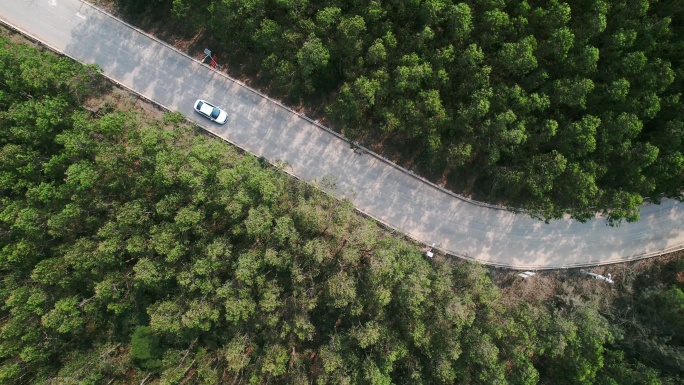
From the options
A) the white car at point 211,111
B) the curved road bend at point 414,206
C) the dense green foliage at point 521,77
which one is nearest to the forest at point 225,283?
the white car at point 211,111

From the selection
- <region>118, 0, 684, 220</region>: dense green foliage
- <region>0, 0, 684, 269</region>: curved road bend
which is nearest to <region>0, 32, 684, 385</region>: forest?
<region>0, 0, 684, 269</region>: curved road bend

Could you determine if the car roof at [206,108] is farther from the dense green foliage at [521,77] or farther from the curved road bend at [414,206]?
the dense green foliage at [521,77]

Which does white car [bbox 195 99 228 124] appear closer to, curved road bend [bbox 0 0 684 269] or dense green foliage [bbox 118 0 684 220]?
curved road bend [bbox 0 0 684 269]

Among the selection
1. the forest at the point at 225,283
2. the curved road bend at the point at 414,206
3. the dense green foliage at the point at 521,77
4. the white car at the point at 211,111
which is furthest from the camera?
the white car at the point at 211,111

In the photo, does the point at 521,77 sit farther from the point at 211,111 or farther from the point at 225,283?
the point at 225,283

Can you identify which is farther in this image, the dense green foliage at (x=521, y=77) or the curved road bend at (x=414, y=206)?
the curved road bend at (x=414, y=206)

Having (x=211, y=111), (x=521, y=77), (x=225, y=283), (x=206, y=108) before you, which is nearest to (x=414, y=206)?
(x=521, y=77)

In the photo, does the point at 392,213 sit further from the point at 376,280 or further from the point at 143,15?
the point at 143,15

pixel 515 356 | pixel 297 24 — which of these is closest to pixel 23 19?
pixel 297 24

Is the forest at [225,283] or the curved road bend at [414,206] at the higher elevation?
the curved road bend at [414,206]
